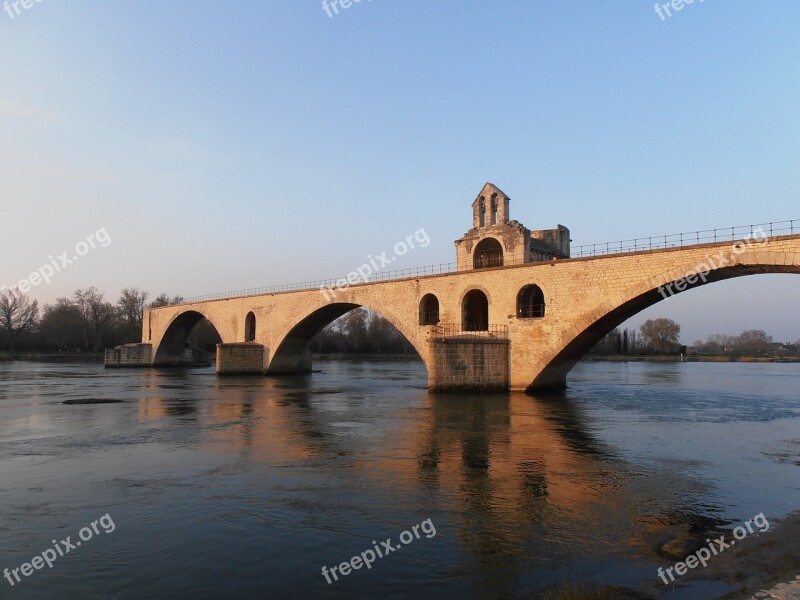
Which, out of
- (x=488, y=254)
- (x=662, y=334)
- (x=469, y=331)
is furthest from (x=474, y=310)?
(x=662, y=334)

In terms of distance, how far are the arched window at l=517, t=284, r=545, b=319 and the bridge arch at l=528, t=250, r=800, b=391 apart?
2819 millimetres

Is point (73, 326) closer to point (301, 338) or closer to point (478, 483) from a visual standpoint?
point (301, 338)

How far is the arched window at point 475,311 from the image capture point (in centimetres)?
3275

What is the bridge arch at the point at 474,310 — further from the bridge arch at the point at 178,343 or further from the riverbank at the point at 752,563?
the bridge arch at the point at 178,343

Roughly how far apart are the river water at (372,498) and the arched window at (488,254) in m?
17.7

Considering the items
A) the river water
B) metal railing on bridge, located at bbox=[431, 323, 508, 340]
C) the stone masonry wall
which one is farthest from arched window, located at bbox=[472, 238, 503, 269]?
the river water

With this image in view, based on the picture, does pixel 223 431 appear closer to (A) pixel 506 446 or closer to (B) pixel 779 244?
(A) pixel 506 446

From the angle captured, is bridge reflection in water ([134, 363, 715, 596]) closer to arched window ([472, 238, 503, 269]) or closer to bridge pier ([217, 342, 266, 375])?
arched window ([472, 238, 503, 269])

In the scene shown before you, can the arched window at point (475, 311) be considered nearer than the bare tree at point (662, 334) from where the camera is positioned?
Yes

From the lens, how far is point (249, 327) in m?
53.7

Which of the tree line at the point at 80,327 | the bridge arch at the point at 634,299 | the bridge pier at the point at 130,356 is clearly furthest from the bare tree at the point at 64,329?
the bridge arch at the point at 634,299

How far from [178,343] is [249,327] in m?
21.6

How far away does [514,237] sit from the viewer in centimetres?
3481

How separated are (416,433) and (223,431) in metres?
6.01
